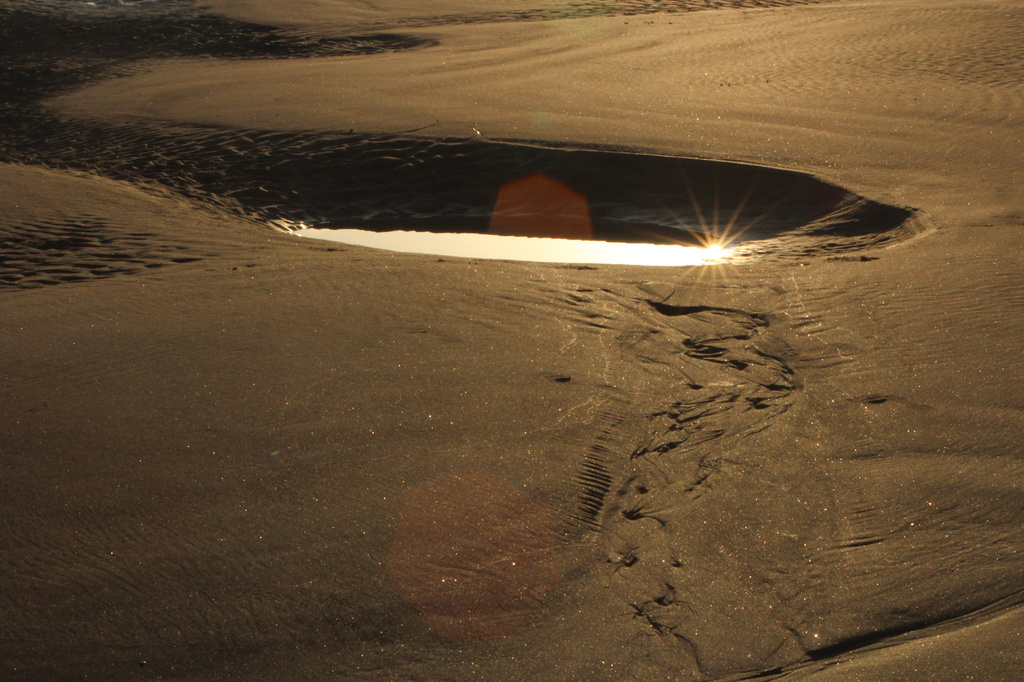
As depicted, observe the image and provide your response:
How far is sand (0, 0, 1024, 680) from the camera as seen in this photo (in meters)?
2.43

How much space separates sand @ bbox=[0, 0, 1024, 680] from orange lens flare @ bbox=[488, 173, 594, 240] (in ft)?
4.03

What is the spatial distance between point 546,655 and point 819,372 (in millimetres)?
1989

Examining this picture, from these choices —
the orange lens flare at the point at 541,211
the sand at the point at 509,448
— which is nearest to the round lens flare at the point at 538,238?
the orange lens flare at the point at 541,211

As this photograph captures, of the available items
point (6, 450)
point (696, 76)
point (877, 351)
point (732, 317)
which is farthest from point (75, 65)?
point (877, 351)

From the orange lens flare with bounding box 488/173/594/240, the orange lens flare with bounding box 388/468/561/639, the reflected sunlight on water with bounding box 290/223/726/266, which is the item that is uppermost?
the orange lens flare with bounding box 488/173/594/240

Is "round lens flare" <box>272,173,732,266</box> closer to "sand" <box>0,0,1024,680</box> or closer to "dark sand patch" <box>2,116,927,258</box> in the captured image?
"dark sand patch" <box>2,116,927,258</box>

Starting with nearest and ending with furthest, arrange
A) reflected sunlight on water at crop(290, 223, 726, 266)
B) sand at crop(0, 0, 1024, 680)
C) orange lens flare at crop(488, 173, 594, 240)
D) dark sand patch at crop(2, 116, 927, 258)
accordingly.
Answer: sand at crop(0, 0, 1024, 680) < reflected sunlight on water at crop(290, 223, 726, 266) < dark sand patch at crop(2, 116, 927, 258) < orange lens flare at crop(488, 173, 594, 240)

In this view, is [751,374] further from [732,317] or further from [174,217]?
[174,217]

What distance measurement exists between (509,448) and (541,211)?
3706 mm

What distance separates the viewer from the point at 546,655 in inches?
93.0

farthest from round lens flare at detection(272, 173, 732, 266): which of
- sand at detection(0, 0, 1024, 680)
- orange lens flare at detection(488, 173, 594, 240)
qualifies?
sand at detection(0, 0, 1024, 680)

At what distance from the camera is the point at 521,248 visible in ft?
20.0

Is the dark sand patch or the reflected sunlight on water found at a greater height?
the dark sand patch

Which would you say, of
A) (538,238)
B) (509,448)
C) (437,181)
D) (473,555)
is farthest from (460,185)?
(473,555)
